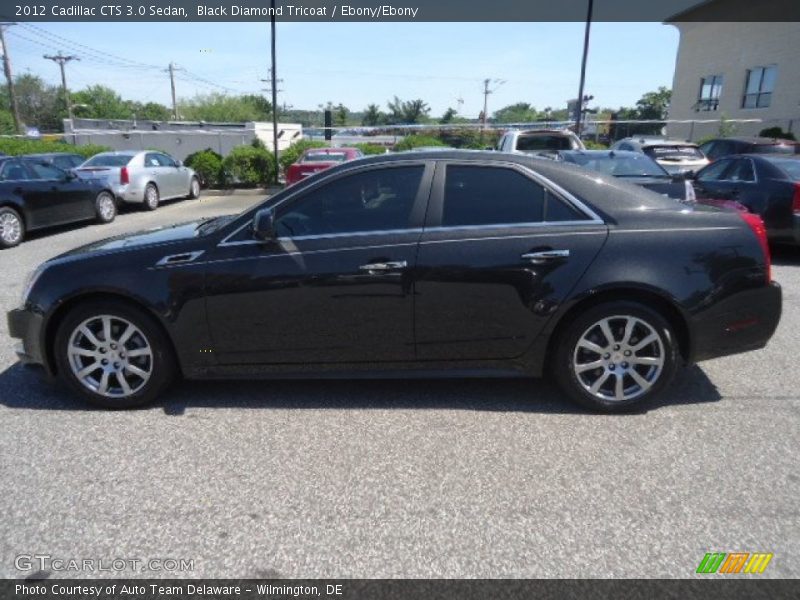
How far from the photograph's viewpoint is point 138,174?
45.7 feet

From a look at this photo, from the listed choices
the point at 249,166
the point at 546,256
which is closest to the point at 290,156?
the point at 249,166

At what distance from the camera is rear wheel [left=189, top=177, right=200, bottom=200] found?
55.0 feet

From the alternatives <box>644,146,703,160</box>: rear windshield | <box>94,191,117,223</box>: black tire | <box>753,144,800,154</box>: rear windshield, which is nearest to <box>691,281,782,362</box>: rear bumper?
<box>644,146,703,160</box>: rear windshield

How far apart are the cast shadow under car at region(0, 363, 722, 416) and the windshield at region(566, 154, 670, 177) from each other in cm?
509

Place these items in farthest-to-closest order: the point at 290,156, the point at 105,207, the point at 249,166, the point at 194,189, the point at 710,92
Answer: the point at 710,92
the point at 290,156
the point at 249,166
the point at 194,189
the point at 105,207

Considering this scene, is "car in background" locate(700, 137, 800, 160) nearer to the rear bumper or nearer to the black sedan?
the rear bumper

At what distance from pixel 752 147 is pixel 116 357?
A: 13.9m

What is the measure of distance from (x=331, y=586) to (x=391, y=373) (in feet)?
5.19

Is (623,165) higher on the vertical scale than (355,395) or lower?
higher

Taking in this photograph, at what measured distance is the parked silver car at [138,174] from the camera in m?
13.5

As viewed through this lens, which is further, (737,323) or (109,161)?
(109,161)

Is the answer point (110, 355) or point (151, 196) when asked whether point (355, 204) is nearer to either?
point (110, 355)

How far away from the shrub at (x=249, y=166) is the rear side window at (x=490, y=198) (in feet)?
52.6

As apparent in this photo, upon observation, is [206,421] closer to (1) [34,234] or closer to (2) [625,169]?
(2) [625,169]
